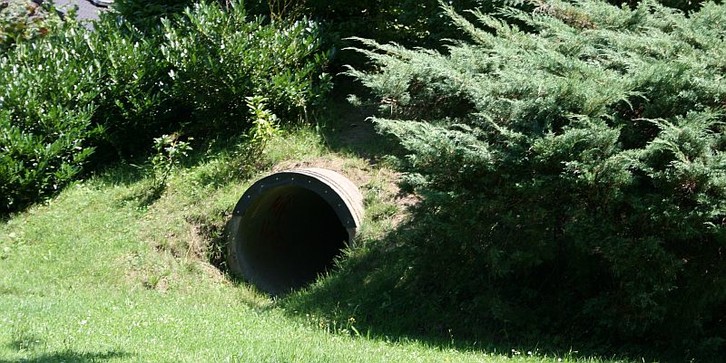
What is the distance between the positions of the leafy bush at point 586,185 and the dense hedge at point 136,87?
422 centimetres

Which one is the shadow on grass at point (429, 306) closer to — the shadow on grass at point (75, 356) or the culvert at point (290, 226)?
the culvert at point (290, 226)

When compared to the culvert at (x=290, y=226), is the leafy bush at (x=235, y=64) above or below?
above

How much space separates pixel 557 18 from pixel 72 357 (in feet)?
19.7

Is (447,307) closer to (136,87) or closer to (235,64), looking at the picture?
(235,64)

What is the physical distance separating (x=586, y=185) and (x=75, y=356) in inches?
160

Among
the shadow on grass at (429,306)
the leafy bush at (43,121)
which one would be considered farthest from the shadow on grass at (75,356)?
the leafy bush at (43,121)

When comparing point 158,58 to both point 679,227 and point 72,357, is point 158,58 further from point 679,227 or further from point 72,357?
point 679,227

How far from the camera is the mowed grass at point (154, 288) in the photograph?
→ 22.7 feet

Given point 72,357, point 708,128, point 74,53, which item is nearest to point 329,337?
point 72,357

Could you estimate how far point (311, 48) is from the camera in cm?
1275

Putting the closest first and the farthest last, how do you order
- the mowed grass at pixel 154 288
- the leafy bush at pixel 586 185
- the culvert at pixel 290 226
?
the mowed grass at pixel 154 288 < the leafy bush at pixel 586 185 < the culvert at pixel 290 226

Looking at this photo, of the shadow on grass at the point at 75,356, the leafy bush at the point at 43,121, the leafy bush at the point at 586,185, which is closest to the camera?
the shadow on grass at the point at 75,356

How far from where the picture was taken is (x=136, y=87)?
42.9 ft

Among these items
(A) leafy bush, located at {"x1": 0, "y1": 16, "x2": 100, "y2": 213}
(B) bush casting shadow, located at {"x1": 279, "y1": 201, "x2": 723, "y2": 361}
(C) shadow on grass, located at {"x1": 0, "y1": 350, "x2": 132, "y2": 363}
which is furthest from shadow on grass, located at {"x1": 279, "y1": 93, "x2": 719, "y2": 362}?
(A) leafy bush, located at {"x1": 0, "y1": 16, "x2": 100, "y2": 213}
